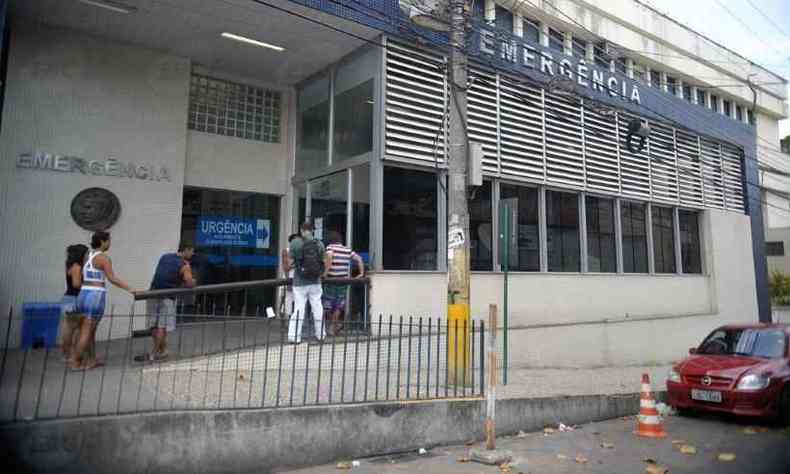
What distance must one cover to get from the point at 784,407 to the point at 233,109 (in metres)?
10.5

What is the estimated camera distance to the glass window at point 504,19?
1255cm

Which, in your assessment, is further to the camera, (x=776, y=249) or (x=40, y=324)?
(x=776, y=249)

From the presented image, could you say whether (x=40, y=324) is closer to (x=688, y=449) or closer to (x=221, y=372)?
(x=221, y=372)

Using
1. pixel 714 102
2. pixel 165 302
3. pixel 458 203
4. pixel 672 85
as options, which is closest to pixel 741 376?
pixel 458 203

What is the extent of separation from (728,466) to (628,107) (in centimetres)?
1099

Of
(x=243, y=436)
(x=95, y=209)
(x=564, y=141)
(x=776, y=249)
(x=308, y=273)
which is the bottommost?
(x=243, y=436)

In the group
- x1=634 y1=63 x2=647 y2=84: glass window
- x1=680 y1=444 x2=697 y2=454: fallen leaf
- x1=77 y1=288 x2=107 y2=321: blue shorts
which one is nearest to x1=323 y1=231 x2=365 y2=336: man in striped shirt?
x1=77 y1=288 x2=107 y2=321: blue shorts

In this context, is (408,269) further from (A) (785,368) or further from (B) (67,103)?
(B) (67,103)

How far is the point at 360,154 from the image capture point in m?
9.84

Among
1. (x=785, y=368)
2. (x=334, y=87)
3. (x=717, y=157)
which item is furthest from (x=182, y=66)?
(x=717, y=157)

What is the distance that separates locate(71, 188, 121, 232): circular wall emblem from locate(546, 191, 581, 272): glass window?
861 cm

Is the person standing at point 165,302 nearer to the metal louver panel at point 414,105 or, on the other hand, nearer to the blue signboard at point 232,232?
the blue signboard at point 232,232

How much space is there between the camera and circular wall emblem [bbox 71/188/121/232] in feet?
30.7

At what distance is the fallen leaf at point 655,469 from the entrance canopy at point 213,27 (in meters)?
7.54
